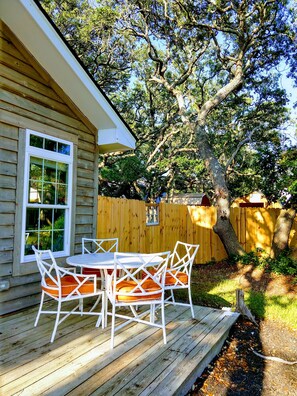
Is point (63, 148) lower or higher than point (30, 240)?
higher

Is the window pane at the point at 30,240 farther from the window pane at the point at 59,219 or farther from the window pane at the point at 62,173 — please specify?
the window pane at the point at 62,173

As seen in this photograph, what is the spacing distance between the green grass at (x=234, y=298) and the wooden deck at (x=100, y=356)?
4.26 feet

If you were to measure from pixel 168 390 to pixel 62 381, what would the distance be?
756mm

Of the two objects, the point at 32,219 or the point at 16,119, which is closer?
the point at 16,119

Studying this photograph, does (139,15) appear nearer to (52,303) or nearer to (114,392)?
(52,303)

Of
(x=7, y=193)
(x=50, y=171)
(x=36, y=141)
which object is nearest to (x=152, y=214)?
(x=50, y=171)

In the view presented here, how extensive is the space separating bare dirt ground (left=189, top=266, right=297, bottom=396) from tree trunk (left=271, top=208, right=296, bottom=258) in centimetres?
331

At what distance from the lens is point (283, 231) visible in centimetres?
694

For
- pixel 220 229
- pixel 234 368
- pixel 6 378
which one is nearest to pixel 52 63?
pixel 6 378

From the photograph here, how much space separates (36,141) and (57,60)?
105cm

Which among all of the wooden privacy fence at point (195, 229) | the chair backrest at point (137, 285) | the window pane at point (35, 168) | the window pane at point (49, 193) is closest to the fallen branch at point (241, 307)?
the chair backrest at point (137, 285)

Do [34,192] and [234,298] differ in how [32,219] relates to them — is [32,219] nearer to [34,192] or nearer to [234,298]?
[34,192]

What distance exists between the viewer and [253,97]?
34.9 feet

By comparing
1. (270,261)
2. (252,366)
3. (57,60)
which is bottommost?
(252,366)
